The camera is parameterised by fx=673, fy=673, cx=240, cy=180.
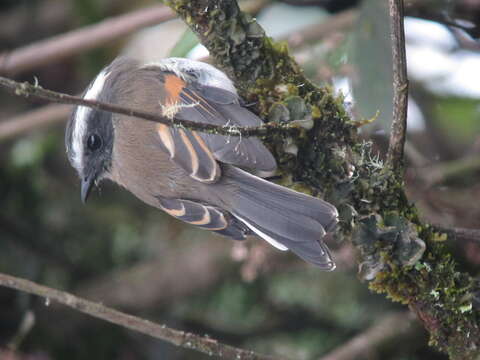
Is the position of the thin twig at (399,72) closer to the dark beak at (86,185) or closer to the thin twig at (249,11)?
the dark beak at (86,185)

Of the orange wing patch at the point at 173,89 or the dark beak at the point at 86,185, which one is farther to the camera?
the dark beak at the point at 86,185

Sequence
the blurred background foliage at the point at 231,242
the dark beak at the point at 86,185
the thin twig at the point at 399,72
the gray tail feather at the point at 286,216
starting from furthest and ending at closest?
the blurred background foliage at the point at 231,242 < the dark beak at the point at 86,185 < the gray tail feather at the point at 286,216 < the thin twig at the point at 399,72

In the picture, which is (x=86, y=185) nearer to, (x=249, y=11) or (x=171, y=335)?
(x=171, y=335)

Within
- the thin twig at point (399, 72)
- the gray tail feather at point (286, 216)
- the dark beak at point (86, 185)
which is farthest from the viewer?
the dark beak at point (86, 185)

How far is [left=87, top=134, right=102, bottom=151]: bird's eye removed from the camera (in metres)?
2.72

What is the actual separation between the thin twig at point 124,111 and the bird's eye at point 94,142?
106 centimetres

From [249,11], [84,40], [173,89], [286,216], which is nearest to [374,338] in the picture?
[286,216]

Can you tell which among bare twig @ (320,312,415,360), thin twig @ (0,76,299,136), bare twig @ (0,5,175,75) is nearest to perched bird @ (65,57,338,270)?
thin twig @ (0,76,299,136)

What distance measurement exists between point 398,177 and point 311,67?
1.88 metres

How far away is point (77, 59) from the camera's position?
502cm

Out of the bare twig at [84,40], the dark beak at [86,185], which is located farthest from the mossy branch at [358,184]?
the bare twig at [84,40]

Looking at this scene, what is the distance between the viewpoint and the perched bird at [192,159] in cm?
210

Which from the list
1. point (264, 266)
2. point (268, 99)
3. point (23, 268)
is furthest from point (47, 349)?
point (268, 99)

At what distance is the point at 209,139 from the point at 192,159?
9 centimetres
